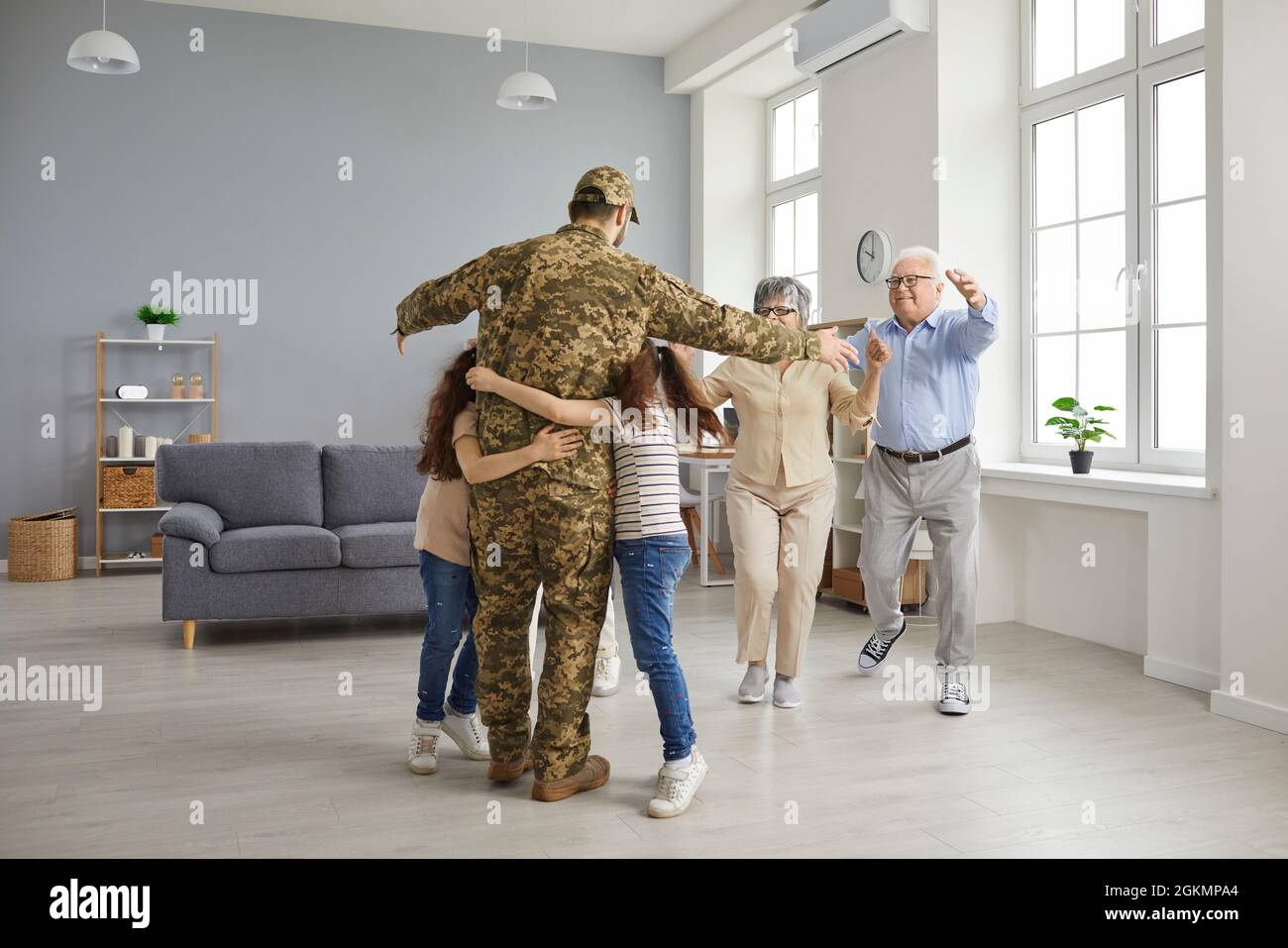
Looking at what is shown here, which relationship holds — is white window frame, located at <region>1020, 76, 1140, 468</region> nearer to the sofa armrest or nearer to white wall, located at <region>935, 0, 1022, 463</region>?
white wall, located at <region>935, 0, 1022, 463</region>

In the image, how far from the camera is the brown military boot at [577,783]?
2.90 metres

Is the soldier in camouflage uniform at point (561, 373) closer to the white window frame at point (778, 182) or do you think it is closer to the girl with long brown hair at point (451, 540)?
the girl with long brown hair at point (451, 540)

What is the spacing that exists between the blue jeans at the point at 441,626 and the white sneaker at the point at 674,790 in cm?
62

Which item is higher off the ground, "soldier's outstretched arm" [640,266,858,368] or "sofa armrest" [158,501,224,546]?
"soldier's outstretched arm" [640,266,858,368]

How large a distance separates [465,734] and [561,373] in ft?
3.91

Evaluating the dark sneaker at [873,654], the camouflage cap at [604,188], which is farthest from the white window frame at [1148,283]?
the camouflage cap at [604,188]

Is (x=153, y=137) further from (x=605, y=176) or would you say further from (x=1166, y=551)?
(x=1166, y=551)

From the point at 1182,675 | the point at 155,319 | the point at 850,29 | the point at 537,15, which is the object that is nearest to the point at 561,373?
the point at 1182,675

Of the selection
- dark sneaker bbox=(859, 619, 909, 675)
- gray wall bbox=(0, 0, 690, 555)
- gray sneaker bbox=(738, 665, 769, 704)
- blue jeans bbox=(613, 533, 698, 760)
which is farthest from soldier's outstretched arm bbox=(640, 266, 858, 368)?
gray wall bbox=(0, 0, 690, 555)

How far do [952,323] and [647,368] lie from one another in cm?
160

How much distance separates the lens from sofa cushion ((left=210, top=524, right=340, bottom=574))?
487 cm

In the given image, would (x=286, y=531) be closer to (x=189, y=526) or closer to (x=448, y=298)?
(x=189, y=526)

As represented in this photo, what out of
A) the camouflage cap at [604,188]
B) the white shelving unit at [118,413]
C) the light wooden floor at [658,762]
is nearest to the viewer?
the light wooden floor at [658,762]

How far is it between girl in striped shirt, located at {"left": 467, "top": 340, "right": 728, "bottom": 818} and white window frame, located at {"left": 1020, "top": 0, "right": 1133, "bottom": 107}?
319 cm
